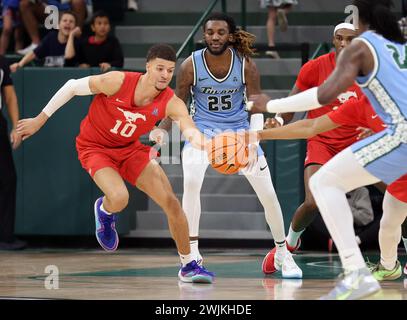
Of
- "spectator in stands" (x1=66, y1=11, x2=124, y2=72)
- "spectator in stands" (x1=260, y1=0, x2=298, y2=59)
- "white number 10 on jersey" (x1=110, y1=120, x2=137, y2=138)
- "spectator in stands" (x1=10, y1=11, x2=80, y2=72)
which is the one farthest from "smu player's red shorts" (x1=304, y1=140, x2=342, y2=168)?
"spectator in stands" (x1=10, y1=11, x2=80, y2=72)

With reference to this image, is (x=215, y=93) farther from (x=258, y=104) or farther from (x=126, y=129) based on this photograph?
(x=258, y=104)

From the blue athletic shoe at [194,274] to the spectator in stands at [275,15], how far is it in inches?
229

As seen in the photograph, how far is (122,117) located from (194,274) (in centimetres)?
143

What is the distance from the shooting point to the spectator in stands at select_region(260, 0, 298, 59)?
13.8 meters

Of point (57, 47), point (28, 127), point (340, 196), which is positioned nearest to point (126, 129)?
point (28, 127)

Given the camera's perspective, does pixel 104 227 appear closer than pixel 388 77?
No

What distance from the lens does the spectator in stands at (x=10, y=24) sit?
14.7 m

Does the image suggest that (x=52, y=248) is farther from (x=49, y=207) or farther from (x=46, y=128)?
(x=46, y=128)

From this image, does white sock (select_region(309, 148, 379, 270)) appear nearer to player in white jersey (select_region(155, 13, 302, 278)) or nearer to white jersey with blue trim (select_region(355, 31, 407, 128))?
white jersey with blue trim (select_region(355, 31, 407, 128))

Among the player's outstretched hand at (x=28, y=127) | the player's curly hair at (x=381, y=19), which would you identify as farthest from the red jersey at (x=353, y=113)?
the player's outstretched hand at (x=28, y=127)

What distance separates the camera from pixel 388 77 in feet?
21.3

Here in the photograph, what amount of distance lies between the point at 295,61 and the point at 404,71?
745 cm

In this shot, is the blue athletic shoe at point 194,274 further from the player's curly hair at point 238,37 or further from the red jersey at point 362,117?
the player's curly hair at point 238,37
